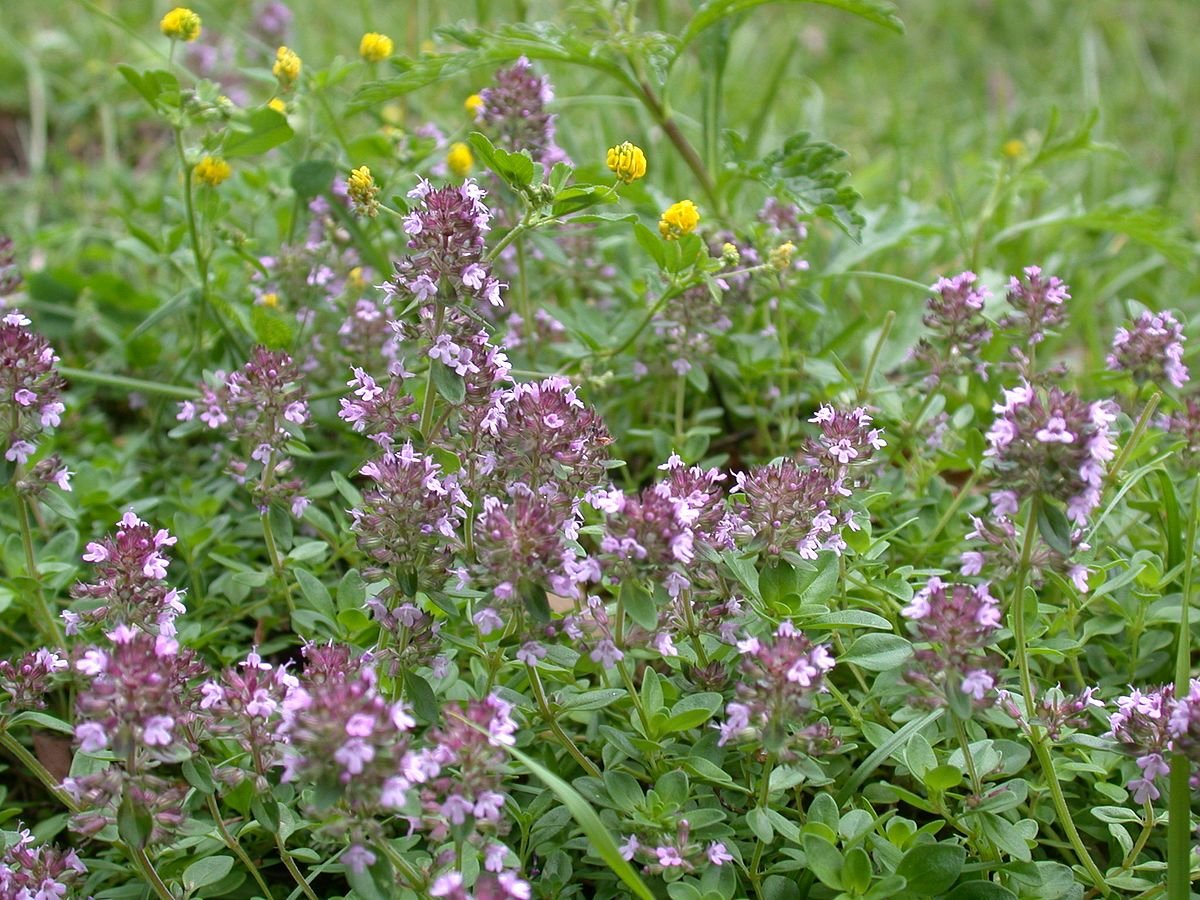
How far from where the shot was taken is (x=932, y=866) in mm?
1978

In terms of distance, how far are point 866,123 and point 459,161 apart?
338 cm

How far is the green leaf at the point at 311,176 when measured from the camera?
3.24 m

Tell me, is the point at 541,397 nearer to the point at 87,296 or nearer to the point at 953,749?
the point at 953,749

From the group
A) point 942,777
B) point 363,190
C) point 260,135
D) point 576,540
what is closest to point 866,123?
point 260,135

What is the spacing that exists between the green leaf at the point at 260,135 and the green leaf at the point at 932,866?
2.42 m

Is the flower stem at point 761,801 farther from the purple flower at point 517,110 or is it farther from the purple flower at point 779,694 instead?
the purple flower at point 517,110

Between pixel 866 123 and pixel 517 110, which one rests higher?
pixel 517 110

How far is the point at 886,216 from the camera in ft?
13.2

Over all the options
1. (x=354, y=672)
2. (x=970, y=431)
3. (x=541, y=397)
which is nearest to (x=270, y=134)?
(x=541, y=397)

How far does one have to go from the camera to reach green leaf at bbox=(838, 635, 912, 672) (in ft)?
7.17

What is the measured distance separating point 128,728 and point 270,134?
1924mm

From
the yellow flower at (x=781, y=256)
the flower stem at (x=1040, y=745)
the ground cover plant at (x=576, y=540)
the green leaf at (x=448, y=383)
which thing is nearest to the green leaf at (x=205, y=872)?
the ground cover plant at (x=576, y=540)

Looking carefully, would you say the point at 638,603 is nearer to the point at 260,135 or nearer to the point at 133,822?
the point at 133,822

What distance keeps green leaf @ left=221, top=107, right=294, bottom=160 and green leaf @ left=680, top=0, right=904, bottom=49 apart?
1.13 m
